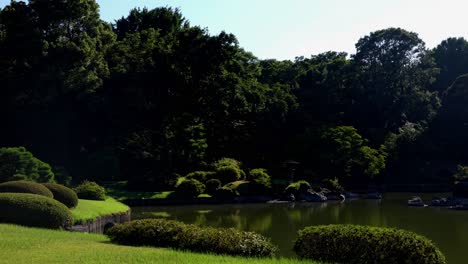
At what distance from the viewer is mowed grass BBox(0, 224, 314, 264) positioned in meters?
10.3

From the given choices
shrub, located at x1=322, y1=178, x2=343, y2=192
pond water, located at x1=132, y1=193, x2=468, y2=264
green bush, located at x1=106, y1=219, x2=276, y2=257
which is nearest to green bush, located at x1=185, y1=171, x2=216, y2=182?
pond water, located at x1=132, y1=193, x2=468, y2=264

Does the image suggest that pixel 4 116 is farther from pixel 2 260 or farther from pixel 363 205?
pixel 2 260

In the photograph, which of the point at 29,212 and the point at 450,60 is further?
the point at 450,60

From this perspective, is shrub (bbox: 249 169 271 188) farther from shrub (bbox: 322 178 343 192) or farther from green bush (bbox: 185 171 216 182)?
shrub (bbox: 322 178 343 192)

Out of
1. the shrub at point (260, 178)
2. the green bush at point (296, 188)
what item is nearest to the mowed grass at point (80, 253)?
the shrub at point (260, 178)

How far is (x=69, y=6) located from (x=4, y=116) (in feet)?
36.5

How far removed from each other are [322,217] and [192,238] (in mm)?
15089

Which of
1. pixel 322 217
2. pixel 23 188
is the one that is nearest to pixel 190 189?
pixel 322 217

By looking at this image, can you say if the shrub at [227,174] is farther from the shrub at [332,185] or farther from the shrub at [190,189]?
the shrub at [332,185]

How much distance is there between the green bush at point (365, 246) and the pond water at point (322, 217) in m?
3.40

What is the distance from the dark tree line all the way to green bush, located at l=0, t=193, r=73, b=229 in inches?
685

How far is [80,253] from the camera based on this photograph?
1116 cm

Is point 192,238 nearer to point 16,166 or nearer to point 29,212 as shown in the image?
point 29,212

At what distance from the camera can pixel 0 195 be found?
17.2m
